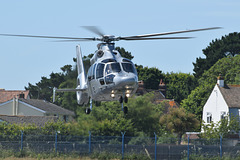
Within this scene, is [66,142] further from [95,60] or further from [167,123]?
[167,123]

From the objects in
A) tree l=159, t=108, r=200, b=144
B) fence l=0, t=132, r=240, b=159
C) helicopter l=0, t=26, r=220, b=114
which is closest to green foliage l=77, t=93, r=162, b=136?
fence l=0, t=132, r=240, b=159

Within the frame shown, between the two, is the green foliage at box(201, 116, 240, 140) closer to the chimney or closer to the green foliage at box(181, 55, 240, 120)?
the chimney

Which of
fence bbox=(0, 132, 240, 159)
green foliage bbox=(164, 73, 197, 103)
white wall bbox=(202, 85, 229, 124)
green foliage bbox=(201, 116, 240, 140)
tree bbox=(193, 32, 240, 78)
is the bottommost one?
fence bbox=(0, 132, 240, 159)

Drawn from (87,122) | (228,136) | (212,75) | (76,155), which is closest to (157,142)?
(76,155)

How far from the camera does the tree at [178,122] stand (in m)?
67.9

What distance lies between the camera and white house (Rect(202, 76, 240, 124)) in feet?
232

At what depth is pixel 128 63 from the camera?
111 feet

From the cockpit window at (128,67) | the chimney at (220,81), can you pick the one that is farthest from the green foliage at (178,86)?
the cockpit window at (128,67)

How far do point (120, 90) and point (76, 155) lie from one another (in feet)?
32.4

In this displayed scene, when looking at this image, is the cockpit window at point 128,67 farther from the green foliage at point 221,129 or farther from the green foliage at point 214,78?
the green foliage at point 214,78

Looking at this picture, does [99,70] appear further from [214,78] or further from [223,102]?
[214,78]

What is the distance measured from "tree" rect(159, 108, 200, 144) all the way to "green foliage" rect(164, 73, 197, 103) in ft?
147

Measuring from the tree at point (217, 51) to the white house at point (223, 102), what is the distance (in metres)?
39.2

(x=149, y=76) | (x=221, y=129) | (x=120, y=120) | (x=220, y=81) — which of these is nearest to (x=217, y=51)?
(x=149, y=76)
